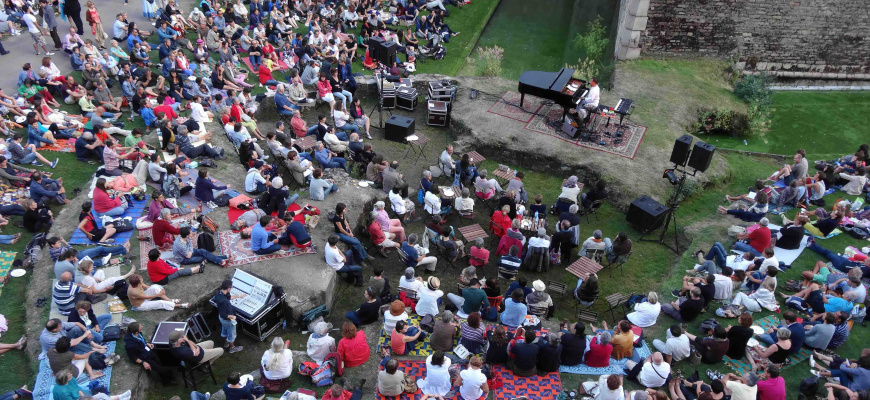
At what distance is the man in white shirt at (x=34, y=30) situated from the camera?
1753 cm

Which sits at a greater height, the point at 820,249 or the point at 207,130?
the point at 207,130

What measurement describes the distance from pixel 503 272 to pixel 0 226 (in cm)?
1002

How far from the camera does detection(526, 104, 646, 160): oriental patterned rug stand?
15875 mm

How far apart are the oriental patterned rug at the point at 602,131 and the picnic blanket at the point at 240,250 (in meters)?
8.03

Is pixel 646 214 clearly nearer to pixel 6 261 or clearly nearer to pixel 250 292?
pixel 250 292

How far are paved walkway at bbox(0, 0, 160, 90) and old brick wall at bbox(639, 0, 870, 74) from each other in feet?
60.1

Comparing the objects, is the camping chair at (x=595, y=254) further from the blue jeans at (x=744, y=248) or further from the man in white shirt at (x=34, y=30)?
the man in white shirt at (x=34, y=30)

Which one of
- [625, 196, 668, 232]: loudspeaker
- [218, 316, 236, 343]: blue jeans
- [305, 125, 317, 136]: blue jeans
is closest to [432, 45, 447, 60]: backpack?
[305, 125, 317, 136]: blue jeans

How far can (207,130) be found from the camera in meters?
15.1

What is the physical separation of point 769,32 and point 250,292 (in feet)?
66.7

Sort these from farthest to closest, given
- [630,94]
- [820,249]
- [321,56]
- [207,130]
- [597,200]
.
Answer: [321,56], [630,94], [207,130], [597,200], [820,249]

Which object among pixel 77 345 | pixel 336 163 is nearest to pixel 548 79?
pixel 336 163

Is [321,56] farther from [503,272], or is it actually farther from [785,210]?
[785,210]

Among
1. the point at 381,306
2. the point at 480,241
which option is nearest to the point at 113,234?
the point at 381,306
